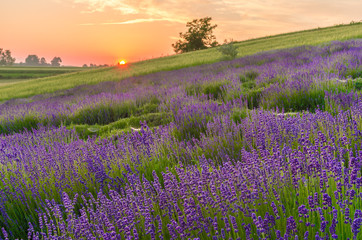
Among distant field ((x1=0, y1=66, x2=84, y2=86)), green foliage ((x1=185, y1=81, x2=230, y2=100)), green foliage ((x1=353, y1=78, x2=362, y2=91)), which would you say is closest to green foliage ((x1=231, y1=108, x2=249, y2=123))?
green foliage ((x1=353, y1=78, x2=362, y2=91))

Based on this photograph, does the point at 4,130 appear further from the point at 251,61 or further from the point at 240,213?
the point at 251,61

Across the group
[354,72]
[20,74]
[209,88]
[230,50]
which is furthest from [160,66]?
[20,74]

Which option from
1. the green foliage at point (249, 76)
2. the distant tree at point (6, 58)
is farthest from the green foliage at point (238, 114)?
the distant tree at point (6, 58)

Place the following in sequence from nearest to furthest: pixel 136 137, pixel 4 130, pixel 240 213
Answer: pixel 240 213, pixel 136 137, pixel 4 130

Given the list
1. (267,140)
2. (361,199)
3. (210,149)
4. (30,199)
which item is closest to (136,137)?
(210,149)

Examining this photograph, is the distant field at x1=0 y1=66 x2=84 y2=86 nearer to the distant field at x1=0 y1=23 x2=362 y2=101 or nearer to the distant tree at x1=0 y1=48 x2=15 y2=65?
the distant field at x1=0 y1=23 x2=362 y2=101

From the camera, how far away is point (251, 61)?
41.8 ft

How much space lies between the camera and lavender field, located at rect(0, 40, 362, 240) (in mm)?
1677

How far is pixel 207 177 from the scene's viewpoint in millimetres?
2105

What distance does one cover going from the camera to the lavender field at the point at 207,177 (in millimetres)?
1677

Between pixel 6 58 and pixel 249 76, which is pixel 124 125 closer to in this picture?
pixel 249 76

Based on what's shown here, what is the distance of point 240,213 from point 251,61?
11688mm

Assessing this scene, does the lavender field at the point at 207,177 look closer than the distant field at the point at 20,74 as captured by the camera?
Yes

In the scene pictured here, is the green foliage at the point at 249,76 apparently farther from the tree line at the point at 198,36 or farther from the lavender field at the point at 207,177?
the tree line at the point at 198,36
